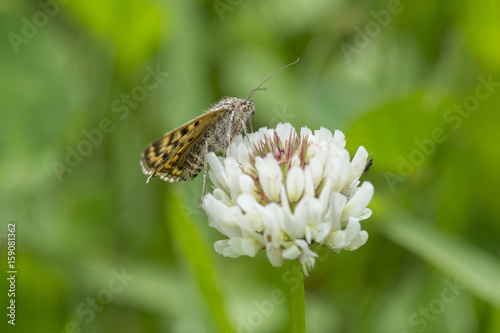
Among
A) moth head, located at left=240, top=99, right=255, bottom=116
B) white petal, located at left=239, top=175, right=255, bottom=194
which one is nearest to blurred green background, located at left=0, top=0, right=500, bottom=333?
moth head, located at left=240, top=99, right=255, bottom=116

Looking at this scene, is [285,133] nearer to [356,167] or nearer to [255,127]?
[356,167]

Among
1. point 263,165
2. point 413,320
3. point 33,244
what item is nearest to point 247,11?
point 33,244

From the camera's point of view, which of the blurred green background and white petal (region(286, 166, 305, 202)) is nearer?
white petal (region(286, 166, 305, 202))

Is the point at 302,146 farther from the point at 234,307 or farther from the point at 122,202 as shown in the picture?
the point at 122,202

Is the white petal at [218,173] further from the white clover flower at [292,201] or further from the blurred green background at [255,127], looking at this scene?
the blurred green background at [255,127]

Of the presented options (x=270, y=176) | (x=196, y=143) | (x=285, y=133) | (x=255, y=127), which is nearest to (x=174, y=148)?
(x=196, y=143)

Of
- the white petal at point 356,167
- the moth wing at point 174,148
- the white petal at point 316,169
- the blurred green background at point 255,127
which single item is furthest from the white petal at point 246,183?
the blurred green background at point 255,127

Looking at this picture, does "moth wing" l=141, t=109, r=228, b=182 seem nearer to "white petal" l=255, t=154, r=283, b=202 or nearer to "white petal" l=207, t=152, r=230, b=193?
"white petal" l=207, t=152, r=230, b=193
